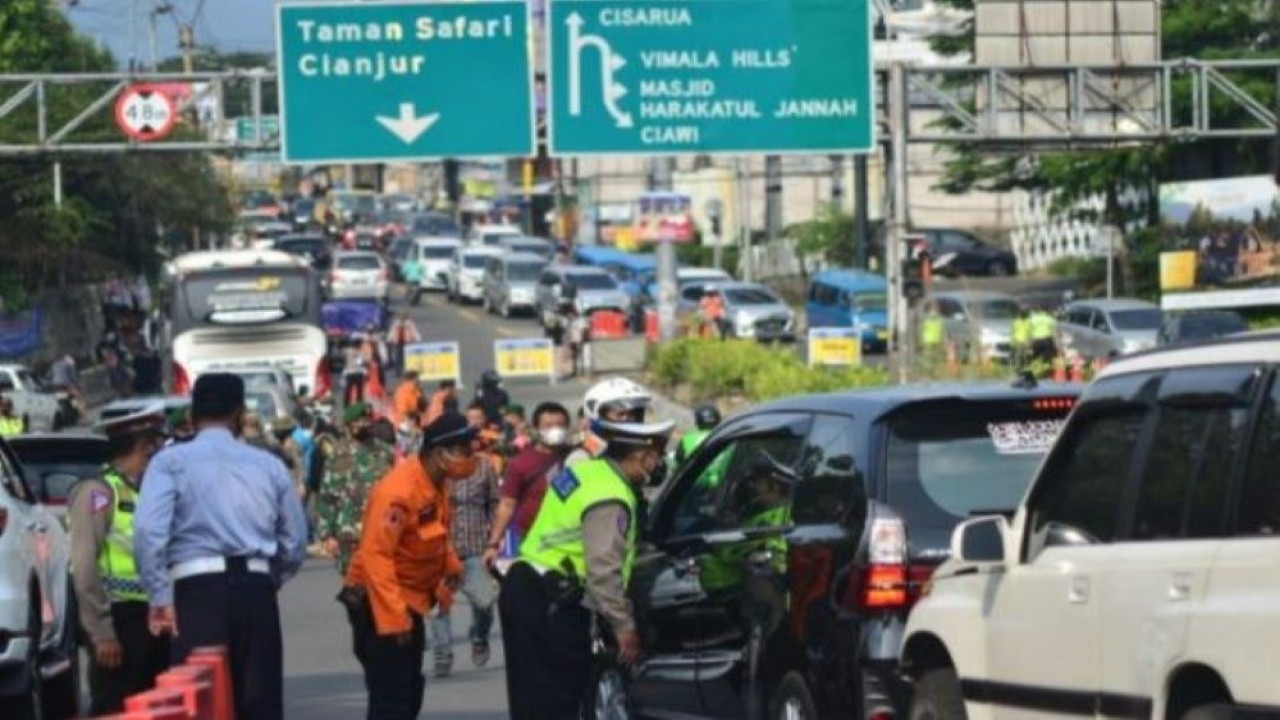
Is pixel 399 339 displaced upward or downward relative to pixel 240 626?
downward

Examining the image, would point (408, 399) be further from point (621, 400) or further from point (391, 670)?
point (391, 670)

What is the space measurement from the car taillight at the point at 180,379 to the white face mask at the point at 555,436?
3355cm

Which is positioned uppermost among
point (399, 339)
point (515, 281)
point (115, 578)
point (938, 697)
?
point (115, 578)

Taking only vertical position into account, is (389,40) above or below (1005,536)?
above

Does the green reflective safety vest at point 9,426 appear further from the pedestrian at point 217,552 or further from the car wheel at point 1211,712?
the car wheel at point 1211,712

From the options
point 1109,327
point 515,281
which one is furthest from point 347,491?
point 515,281

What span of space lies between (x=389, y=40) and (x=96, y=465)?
17619mm

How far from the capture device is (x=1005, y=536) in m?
10.0

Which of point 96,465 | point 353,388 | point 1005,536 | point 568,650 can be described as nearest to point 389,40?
point 353,388

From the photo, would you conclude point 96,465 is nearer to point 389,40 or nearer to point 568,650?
point 568,650

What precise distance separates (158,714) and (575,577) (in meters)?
4.68

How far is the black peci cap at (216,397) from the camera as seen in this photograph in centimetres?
1194

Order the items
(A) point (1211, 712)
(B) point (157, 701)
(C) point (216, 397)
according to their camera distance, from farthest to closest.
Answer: (C) point (216, 397), (A) point (1211, 712), (B) point (157, 701)

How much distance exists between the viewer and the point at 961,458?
1160 centimetres
